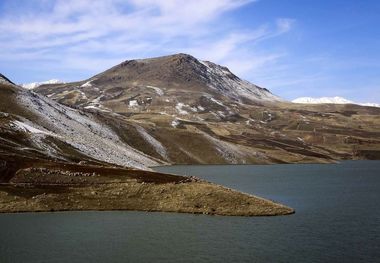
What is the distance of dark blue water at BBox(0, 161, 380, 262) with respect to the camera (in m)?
52.6

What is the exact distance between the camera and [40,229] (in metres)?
64.7

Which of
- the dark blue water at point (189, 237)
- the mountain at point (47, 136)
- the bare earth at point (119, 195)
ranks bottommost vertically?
the dark blue water at point (189, 237)

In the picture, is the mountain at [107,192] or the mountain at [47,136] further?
the mountain at [47,136]

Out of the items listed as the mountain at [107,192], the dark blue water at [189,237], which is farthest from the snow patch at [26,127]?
the dark blue water at [189,237]

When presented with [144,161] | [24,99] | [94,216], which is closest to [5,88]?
[24,99]

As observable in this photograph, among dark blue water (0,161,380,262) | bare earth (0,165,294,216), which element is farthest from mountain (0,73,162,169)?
dark blue water (0,161,380,262)

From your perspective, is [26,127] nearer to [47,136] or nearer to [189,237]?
[47,136]

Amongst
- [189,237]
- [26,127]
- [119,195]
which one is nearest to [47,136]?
[26,127]

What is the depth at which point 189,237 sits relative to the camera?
61156mm

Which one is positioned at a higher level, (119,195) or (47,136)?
(47,136)

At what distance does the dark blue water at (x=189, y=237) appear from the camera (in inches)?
2072

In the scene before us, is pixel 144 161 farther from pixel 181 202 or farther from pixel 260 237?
pixel 260 237

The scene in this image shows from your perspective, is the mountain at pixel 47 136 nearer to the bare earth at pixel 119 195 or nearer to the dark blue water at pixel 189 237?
Result: the bare earth at pixel 119 195

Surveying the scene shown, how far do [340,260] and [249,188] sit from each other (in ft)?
227
